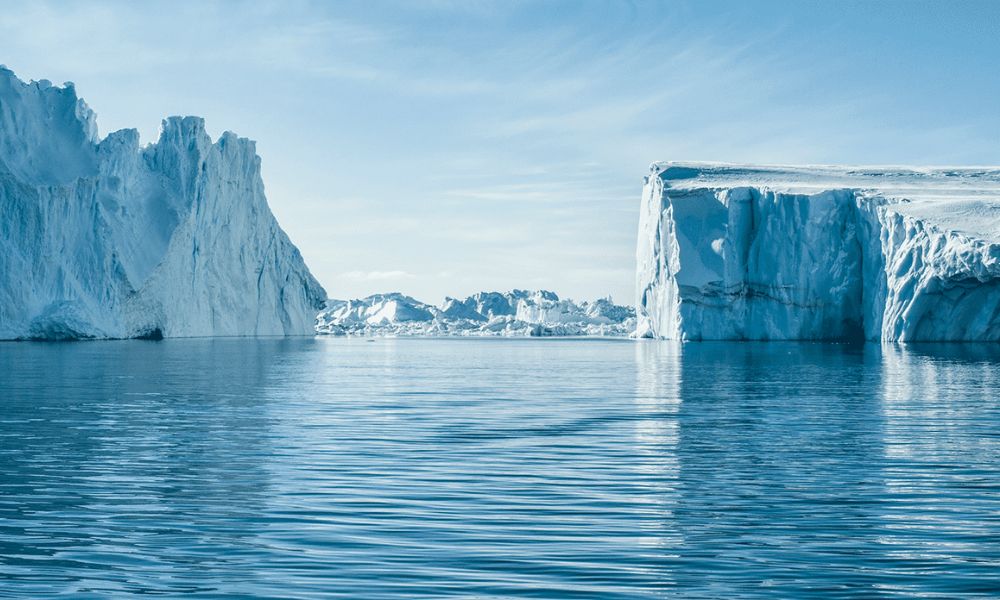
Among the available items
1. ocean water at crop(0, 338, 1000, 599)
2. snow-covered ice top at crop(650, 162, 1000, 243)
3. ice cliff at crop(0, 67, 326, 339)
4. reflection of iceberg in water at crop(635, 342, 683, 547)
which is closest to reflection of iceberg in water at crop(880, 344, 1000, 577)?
ocean water at crop(0, 338, 1000, 599)

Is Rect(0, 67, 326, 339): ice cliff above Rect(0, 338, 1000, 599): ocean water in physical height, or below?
above

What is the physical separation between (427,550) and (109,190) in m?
58.5

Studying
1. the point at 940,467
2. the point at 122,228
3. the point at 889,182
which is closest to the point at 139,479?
the point at 940,467

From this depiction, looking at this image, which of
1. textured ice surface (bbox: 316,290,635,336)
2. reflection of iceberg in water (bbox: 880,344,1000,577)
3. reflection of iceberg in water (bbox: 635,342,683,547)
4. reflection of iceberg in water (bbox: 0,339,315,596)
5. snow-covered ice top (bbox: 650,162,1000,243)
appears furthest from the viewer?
textured ice surface (bbox: 316,290,635,336)

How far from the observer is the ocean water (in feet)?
21.6

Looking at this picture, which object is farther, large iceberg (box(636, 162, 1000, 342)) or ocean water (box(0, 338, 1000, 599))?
large iceberg (box(636, 162, 1000, 342))

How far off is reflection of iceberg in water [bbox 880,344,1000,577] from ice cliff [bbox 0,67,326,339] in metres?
45.1

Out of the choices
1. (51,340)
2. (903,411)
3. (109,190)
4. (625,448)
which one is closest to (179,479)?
(625,448)

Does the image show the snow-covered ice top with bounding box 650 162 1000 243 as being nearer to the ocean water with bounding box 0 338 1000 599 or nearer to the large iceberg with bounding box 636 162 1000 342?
the large iceberg with bounding box 636 162 1000 342

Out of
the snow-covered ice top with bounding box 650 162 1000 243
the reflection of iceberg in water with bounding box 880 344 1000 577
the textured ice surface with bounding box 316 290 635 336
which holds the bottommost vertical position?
the reflection of iceberg in water with bounding box 880 344 1000 577

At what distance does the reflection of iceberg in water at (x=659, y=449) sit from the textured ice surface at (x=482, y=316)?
9431 centimetres

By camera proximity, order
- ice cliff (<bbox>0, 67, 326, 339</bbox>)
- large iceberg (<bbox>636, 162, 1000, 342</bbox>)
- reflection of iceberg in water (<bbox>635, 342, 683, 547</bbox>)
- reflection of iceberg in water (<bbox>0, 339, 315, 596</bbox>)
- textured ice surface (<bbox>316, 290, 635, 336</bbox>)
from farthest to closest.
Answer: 1. textured ice surface (<bbox>316, 290, 635, 336</bbox>)
2. ice cliff (<bbox>0, 67, 326, 339</bbox>)
3. large iceberg (<bbox>636, 162, 1000, 342</bbox>)
4. reflection of iceberg in water (<bbox>635, 342, 683, 547</bbox>)
5. reflection of iceberg in water (<bbox>0, 339, 315, 596</bbox>)

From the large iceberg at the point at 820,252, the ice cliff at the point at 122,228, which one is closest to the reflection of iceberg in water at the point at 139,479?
the ice cliff at the point at 122,228

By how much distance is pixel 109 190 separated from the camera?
60.5 metres
